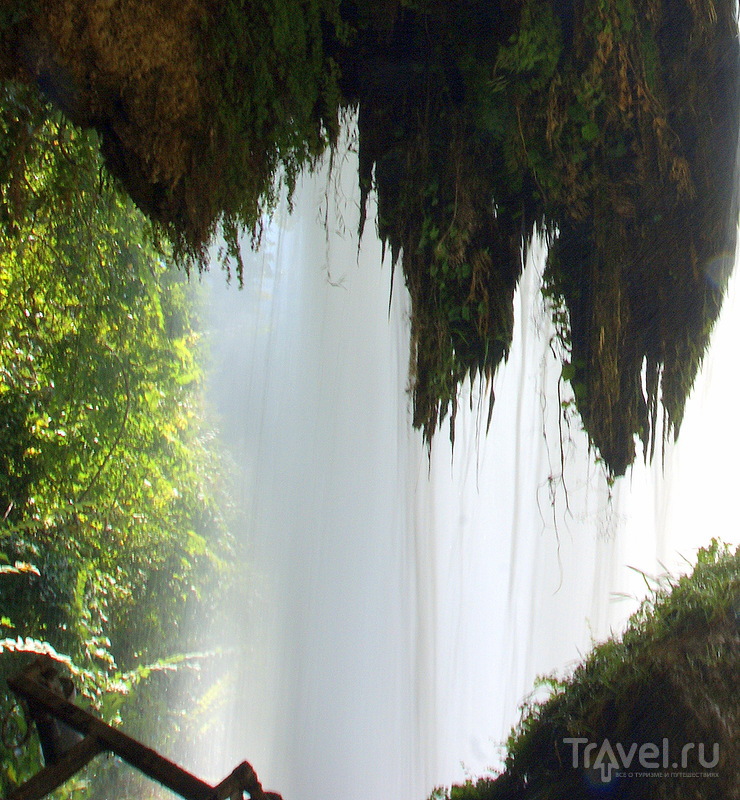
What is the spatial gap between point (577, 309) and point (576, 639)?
3.18 meters

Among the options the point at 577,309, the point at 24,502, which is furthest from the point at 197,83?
the point at 24,502

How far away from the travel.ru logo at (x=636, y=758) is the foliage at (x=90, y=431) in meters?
2.46

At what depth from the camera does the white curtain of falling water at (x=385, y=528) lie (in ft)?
16.0

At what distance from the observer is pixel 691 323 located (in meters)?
2.98

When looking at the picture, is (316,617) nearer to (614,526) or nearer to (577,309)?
(614,526)

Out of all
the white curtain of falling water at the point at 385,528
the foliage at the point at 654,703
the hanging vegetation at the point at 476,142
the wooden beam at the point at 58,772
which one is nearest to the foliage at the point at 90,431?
the hanging vegetation at the point at 476,142

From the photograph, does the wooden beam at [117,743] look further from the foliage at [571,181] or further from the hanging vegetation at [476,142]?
the foliage at [571,181]

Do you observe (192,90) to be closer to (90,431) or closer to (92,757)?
(92,757)

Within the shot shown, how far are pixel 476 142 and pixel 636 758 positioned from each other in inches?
91.8

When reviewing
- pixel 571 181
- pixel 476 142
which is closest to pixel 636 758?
pixel 571 181

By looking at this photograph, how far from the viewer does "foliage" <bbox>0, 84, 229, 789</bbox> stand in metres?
2.67

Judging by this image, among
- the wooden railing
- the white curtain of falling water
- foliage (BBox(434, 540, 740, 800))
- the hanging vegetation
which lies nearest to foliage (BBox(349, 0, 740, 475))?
the hanging vegetation

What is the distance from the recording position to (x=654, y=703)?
2166 millimetres

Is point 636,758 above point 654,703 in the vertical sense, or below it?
below
